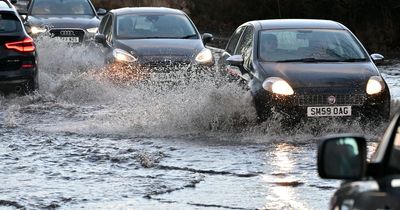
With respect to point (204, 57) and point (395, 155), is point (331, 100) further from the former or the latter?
point (395, 155)

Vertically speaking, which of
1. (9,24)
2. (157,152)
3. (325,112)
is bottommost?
(157,152)

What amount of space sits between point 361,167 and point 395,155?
227 mm

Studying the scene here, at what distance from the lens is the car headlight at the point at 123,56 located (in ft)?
54.2

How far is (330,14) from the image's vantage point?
27484 millimetres

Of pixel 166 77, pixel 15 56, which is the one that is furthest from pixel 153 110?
pixel 15 56

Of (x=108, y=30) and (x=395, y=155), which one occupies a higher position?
(x=395, y=155)

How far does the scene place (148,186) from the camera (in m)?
8.85

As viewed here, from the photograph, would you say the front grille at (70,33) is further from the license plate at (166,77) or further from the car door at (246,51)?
the car door at (246,51)

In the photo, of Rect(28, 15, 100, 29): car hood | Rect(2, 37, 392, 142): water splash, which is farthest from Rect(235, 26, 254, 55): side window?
Rect(28, 15, 100, 29): car hood

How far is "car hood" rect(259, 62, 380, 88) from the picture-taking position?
1167cm

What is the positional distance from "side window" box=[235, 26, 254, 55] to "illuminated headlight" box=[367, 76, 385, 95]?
198cm

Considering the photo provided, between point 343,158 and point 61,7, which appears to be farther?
point 61,7

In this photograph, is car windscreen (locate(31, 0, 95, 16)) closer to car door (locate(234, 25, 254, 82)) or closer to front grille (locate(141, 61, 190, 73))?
front grille (locate(141, 61, 190, 73))

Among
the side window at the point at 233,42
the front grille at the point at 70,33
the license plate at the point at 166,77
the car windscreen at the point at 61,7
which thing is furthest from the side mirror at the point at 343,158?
the car windscreen at the point at 61,7
